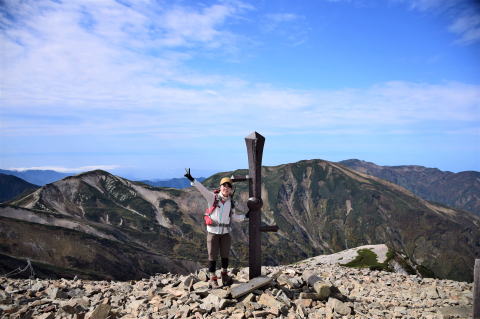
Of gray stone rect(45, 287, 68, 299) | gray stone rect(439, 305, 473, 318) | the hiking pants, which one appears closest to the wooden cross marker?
the hiking pants

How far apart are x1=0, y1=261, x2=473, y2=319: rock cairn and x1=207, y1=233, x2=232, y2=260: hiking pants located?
45.4 inches

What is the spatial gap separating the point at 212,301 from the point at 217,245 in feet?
6.30

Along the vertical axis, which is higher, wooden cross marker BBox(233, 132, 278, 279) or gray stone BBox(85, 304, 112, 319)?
wooden cross marker BBox(233, 132, 278, 279)

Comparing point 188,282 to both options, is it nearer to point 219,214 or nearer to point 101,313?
point 219,214

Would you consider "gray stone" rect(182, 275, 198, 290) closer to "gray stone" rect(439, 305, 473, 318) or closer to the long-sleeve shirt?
the long-sleeve shirt

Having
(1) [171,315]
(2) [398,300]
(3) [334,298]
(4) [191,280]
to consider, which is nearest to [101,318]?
(1) [171,315]

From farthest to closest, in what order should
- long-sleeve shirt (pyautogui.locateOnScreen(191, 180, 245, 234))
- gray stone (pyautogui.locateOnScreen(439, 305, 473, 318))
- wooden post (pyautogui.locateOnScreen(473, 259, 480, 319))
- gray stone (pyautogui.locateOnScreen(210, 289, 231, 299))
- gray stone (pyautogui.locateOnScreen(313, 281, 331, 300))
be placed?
gray stone (pyautogui.locateOnScreen(439, 305, 473, 318)) → gray stone (pyautogui.locateOnScreen(313, 281, 331, 300)) → long-sleeve shirt (pyautogui.locateOnScreen(191, 180, 245, 234)) → gray stone (pyautogui.locateOnScreen(210, 289, 231, 299)) → wooden post (pyautogui.locateOnScreen(473, 259, 480, 319))

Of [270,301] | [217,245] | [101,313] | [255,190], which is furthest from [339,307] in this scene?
[101,313]

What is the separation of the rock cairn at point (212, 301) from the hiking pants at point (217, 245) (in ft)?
3.79

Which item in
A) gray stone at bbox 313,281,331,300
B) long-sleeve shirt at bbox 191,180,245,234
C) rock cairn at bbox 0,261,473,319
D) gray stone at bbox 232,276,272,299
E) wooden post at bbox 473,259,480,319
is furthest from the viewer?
gray stone at bbox 313,281,331,300

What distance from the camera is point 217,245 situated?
12531 millimetres

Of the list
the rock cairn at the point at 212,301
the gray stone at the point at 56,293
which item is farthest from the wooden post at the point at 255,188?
the gray stone at the point at 56,293

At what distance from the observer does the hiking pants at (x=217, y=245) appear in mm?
12391

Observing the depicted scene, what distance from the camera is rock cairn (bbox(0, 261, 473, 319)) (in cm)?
1101
